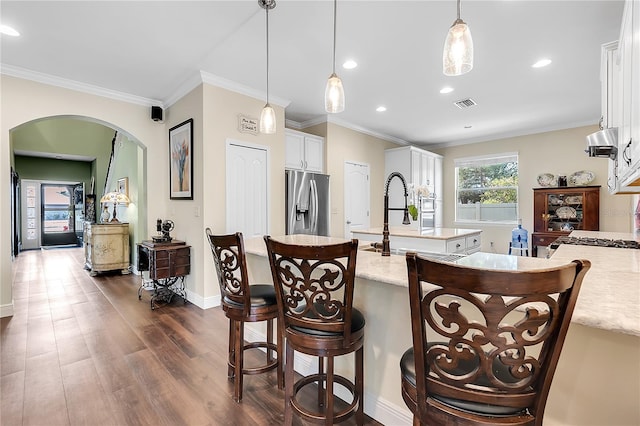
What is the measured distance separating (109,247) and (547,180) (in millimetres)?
7834

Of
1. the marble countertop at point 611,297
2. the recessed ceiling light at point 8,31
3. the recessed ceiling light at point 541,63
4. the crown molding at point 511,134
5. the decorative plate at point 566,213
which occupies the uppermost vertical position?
the recessed ceiling light at point 8,31

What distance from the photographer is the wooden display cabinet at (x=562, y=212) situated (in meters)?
4.93

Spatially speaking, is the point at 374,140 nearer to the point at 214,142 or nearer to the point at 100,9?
the point at 214,142

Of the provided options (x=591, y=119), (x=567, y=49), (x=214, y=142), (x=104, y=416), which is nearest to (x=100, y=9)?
(x=214, y=142)

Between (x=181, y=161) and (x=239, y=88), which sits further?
(x=181, y=161)

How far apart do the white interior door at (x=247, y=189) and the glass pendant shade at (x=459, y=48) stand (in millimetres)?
2846

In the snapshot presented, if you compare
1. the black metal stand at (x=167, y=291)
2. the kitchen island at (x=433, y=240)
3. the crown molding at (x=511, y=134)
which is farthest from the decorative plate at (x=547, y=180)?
the black metal stand at (x=167, y=291)

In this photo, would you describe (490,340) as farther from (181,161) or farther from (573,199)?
(573,199)

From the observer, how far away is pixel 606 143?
6.13 feet

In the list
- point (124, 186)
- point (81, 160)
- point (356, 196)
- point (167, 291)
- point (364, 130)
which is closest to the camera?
point (167, 291)

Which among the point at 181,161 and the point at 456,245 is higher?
the point at 181,161

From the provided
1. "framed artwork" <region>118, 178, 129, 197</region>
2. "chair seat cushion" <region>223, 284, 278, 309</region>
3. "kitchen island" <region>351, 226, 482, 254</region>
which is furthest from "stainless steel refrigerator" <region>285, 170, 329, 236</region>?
"framed artwork" <region>118, 178, 129, 197</region>

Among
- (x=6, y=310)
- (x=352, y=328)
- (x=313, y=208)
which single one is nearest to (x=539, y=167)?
(x=313, y=208)

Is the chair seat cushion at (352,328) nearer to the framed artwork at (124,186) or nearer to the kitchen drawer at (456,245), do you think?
the kitchen drawer at (456,245)
